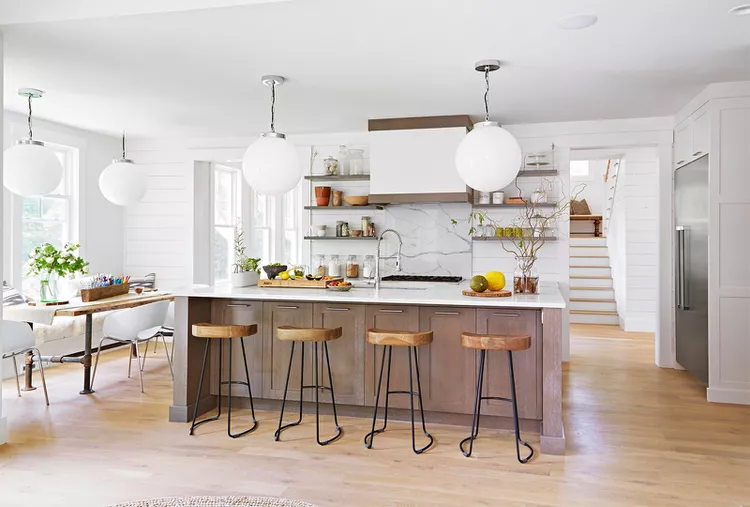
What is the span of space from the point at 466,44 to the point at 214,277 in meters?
5.02

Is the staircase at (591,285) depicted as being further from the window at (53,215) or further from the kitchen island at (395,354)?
the window at (53,215)

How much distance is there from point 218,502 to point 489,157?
7.87ft

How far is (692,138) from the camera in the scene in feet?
16.9

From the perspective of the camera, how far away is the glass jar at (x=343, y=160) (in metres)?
6.13

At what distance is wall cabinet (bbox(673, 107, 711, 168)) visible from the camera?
4762 millimetres

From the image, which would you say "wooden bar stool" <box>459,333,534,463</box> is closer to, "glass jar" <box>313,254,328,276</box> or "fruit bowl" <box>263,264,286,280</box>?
"fruit bowl" <box>263,264,286,280</box>

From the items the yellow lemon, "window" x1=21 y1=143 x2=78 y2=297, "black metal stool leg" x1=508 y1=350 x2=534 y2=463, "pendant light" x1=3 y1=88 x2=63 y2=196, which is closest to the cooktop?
the yellow lemon

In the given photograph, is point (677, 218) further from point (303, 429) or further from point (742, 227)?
point (303, 429)

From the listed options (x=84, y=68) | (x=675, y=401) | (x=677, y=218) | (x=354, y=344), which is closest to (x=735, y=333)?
(x=675, y=401)

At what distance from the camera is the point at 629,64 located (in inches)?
161

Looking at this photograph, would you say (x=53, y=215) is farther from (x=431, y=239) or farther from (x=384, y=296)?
(x=384, y=296)

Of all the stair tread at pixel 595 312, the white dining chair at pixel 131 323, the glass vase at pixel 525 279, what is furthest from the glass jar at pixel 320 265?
the stair tread at pixel 595 312

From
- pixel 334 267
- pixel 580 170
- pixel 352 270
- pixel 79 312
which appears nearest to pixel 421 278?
pixel 352 270

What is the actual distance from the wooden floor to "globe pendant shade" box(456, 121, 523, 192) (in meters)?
1.66
